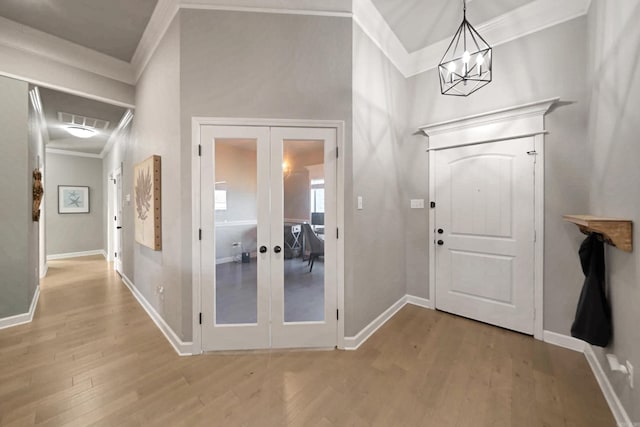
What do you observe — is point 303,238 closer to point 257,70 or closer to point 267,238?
point 267,238

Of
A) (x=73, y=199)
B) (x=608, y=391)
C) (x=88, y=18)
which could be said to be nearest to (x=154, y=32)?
(x=88, y=18)

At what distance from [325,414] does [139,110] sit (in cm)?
396

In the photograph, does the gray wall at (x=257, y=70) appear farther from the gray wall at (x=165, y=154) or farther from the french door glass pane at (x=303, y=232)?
the french door glass pane at (x=303, y=232)

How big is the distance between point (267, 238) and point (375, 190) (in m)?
1.22

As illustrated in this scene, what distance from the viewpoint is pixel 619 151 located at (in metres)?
1.56

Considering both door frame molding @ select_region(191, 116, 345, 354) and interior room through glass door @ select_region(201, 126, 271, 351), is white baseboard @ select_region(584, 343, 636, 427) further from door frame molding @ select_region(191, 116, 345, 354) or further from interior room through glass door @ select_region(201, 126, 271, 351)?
interior room through glass door @ select_region(201, 126, 271, 351)

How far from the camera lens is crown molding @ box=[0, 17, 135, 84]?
255 cm

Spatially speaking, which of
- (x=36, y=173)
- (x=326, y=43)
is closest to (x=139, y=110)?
(x=36, y=173)

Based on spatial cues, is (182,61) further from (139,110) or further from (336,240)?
(336,240)

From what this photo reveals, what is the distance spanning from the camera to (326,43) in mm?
2195

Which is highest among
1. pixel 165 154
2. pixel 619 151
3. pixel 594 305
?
pixel 165 154

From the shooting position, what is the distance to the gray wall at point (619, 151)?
54.4 inches

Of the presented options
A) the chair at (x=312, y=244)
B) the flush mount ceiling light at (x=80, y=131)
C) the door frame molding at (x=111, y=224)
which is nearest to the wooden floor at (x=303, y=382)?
the chair at (x=312, y=244)

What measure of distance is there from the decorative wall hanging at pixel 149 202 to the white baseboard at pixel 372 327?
7.16ft
